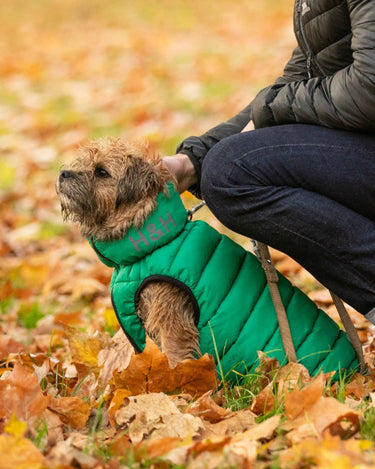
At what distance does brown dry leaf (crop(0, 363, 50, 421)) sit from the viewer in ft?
7.17

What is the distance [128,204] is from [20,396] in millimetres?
1102

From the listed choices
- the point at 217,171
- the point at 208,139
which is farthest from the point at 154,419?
the point at 208,139

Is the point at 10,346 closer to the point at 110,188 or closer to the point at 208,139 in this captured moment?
the point at 110,188

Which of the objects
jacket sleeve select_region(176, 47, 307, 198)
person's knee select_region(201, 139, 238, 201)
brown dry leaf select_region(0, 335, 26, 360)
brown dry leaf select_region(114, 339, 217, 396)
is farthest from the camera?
brown dry leaf select_region(0, 335, 26, 360)

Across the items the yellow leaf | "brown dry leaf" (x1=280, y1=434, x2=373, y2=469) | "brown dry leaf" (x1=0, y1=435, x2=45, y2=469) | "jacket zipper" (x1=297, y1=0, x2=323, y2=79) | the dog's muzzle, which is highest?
"jacket zipper" (x1=297, y1=0, x2=323, y2=79)

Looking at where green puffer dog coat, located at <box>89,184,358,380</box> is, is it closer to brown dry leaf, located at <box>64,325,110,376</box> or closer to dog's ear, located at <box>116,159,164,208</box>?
dog's ear, located at <box>116,159,164,208</box>

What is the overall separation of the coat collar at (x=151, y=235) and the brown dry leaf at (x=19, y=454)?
1.12 metres

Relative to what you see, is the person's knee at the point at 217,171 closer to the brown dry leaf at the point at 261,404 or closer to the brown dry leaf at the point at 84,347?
the brown dry leaf at the point at 261,404

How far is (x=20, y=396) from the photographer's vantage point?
2203mm

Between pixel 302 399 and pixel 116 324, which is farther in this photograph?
pixel 116 324

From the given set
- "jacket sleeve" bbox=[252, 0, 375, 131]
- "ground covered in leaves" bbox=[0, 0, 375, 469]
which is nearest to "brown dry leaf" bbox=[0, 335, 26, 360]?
"ground covered in leaves" bbox=[0, 0, 375, 469]

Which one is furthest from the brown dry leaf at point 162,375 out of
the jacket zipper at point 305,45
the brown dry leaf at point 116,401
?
the jacket zipper at point 305,45

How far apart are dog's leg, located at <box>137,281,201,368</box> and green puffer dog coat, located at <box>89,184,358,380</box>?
0.04 m

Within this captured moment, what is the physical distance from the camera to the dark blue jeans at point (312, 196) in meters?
2.50
